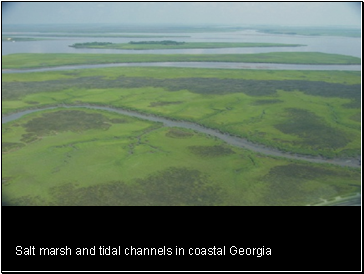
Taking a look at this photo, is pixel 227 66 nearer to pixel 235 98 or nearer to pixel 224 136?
pixel 235 98

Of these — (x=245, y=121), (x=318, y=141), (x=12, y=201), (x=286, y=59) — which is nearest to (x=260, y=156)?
(x=318, y=141)

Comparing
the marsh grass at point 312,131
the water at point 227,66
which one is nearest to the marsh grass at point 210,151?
the marsh grass at point 312,131

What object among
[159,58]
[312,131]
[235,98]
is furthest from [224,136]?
[159,58]

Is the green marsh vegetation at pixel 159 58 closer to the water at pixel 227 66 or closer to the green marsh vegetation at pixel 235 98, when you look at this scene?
the water at pixel 227 66

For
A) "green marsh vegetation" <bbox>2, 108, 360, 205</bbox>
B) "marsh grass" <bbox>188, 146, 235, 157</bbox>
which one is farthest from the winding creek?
"marsh grass" <bbox>188, 146, 235, 157</bbox>

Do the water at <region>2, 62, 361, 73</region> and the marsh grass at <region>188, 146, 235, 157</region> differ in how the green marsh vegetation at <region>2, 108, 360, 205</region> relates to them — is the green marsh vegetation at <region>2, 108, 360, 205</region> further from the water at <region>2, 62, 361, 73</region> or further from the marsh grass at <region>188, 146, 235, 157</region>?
the water at <region>2, 62, 361, 73</region>

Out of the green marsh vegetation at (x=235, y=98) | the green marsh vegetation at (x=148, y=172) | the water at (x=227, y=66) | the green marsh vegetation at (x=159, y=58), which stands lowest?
the green marsh vegetation at (x=148, y=172)

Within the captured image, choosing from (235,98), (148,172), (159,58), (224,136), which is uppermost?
(159,58)
